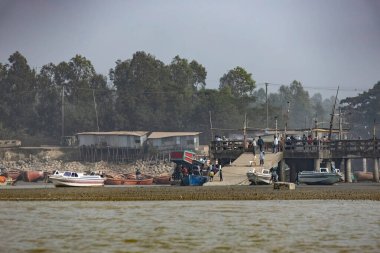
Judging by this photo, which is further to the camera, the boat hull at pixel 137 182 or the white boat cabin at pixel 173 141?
the white boat cabin at pixel 173 141

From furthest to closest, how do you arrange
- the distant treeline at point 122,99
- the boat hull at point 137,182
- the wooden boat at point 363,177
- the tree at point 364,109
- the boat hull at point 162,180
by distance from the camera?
the tree at point 364,109
the distant treeline at point 122,99
the wooden boat at point 363,177
the boat hull at point 162,180
the boat hull at point 137,182

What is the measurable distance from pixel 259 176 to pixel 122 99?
298 ft

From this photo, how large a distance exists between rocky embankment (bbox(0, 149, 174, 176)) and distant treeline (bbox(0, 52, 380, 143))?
14544 mm

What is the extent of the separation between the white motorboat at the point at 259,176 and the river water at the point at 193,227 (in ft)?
57.0

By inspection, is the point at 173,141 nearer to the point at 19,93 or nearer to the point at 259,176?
the point at 19,93

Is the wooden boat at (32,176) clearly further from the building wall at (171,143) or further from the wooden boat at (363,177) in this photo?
the wooden boat at (363,177)

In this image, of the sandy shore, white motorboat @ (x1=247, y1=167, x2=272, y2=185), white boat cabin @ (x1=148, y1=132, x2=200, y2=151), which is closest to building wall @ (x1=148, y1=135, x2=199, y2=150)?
white boat cabin @ (x1=148, y1=132, x2=200, y2=151)

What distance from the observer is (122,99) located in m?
154

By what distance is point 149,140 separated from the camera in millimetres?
136625

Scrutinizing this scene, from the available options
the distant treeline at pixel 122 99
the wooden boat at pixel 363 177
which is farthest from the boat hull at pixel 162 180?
the distant treeline at pixel 122 99

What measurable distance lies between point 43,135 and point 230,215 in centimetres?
12245

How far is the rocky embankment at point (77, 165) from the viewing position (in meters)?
126

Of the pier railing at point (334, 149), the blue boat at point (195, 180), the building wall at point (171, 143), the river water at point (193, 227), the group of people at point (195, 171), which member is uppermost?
the building wall at point (171, 143)

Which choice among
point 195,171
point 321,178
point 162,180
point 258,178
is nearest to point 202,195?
point 258,178
